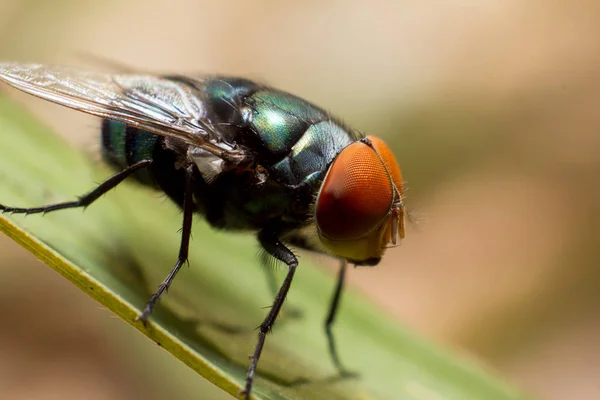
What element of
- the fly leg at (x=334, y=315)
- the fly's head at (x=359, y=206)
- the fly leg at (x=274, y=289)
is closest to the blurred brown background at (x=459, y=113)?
the fly leg at (x=274, y=289)

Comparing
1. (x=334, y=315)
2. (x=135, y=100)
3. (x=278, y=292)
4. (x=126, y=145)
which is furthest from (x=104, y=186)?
(x=334, y=315)

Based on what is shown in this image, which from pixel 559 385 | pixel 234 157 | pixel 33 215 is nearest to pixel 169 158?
pixel 234 157

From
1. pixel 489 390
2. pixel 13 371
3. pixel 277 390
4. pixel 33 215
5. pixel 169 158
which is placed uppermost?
pixel 169 158

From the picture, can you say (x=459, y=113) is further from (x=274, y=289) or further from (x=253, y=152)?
(x=253, y=152)

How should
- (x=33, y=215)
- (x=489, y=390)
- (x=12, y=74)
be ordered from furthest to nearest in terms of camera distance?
1. (x=489, y=390)
2. (x=12, y=74)
3. (x=33, y=215)

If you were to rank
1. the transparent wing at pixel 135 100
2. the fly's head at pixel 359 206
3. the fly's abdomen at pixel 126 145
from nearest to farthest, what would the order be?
the fly's head at pixel 359 206
the transparent wing at pixel 135 100
the fly's abdomen at pixel 126 145

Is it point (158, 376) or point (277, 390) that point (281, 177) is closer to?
point (277, 390)

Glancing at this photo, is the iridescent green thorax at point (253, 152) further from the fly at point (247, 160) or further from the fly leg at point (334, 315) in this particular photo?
the fly leg at point (334, 315)

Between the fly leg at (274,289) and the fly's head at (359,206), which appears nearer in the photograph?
the fly's head at (359,206)
